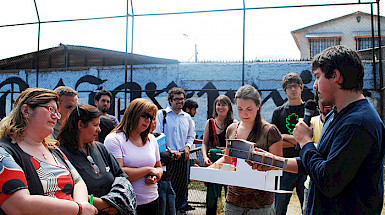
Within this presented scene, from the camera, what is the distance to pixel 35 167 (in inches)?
69.6

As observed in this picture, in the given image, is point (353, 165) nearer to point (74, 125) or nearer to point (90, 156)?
point (90, 156)

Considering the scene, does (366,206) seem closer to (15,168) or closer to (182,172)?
(15,168)

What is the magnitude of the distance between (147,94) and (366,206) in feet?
33.4

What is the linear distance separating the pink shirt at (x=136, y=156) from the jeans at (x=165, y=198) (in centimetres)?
29

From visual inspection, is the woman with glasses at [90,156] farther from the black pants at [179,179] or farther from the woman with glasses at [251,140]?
the black pants at [179,179]

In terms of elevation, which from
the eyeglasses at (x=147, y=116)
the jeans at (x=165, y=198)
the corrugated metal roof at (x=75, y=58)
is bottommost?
the jeans at (x=165, y=198)

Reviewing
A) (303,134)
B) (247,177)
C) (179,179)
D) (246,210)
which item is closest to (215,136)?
(179,179)

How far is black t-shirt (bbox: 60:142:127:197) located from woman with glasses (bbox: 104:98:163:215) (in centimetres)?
28

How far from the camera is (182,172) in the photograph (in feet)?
14.0

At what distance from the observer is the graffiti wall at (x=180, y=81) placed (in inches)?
395

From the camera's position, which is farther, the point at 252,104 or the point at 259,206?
the point at 252,104

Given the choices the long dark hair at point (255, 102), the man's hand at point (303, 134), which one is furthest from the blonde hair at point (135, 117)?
the man's hand at point (303, 134)

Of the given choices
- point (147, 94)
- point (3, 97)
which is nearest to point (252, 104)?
point (147, 94)

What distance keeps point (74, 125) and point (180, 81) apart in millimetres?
9588
